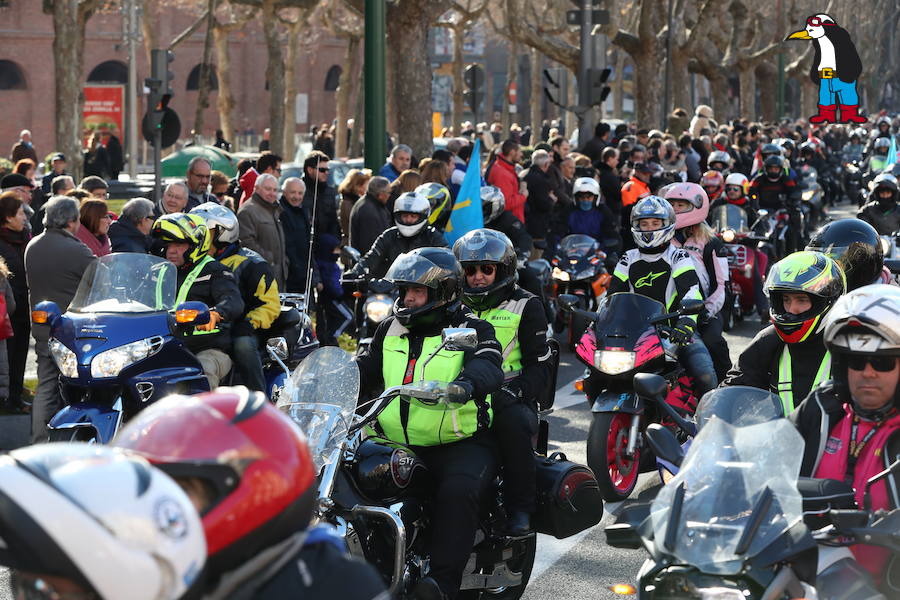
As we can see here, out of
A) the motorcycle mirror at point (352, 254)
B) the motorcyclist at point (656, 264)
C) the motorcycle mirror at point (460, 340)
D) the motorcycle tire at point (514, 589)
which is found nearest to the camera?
the motorcycle mirror at point (460, 340)

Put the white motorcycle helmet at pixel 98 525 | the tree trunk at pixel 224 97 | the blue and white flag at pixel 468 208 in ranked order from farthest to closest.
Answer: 1. the tree trunk at pixel 224 97
2. the blue and white flag at pixel 468 208
3. the white motorcycle helmet at pixel 98 525

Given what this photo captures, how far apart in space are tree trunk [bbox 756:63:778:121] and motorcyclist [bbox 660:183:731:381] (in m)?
49.8

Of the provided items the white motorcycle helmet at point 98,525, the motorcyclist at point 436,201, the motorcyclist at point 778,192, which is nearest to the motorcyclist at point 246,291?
the motorcyclist at point 436,201

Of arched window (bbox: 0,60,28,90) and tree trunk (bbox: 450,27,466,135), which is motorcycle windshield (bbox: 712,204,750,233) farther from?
arched window (bbox: 0,60,28,90)

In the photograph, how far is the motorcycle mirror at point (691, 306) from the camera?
328 inches

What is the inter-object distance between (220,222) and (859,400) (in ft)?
16.3

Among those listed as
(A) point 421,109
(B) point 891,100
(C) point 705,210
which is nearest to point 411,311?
(C) point 705,210

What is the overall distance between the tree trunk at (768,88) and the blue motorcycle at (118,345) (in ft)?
178

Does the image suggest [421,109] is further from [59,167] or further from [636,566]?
[636,566]

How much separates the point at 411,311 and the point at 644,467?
3.06m

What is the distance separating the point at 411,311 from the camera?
563 centimetres

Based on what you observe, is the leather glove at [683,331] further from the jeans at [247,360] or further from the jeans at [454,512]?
the jeans at [454,512]

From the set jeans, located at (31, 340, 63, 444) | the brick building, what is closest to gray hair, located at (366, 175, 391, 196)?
jeans, located at (31, 340, 63, 444)

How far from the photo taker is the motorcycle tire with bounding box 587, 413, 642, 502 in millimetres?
7902
